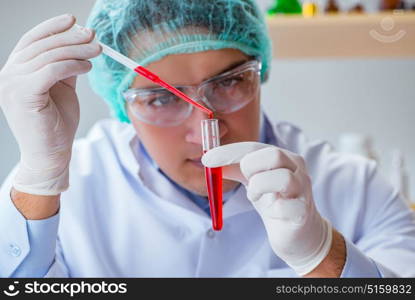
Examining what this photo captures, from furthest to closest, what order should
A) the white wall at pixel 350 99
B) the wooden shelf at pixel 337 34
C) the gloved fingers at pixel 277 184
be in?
the white wall at pixel 350 99, the wooden shelf at pixel 337 34, the gloved fingers at pixel 277 184

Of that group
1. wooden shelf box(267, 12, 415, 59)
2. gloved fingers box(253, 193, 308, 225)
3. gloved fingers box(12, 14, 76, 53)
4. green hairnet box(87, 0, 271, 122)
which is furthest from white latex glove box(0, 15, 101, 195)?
wooden shelf box(267, 12, 415, 59)

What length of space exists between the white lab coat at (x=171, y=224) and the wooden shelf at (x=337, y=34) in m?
0.56

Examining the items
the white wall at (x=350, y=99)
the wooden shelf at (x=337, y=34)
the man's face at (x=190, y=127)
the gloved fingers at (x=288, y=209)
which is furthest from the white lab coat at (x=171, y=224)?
the white wall at (x=350, y=99)

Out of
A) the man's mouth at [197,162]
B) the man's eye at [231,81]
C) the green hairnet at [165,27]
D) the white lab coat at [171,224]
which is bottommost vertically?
the white lab coat at [171,224]

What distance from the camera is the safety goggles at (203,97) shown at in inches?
46.3

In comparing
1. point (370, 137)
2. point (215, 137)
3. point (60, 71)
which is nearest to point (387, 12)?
point (370, 137)

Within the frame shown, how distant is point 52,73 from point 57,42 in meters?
0.06

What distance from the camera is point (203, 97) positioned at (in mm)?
1170

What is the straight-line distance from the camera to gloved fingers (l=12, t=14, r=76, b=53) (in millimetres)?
980

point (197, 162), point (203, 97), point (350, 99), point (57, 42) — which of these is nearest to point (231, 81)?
point (203, 97)

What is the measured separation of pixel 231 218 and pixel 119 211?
28 centimetres

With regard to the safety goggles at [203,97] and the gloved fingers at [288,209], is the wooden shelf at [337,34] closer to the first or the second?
the safety goggles at [203,97]

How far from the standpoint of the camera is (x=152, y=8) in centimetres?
116

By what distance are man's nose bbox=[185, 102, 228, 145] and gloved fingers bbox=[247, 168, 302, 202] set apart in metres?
0.23
